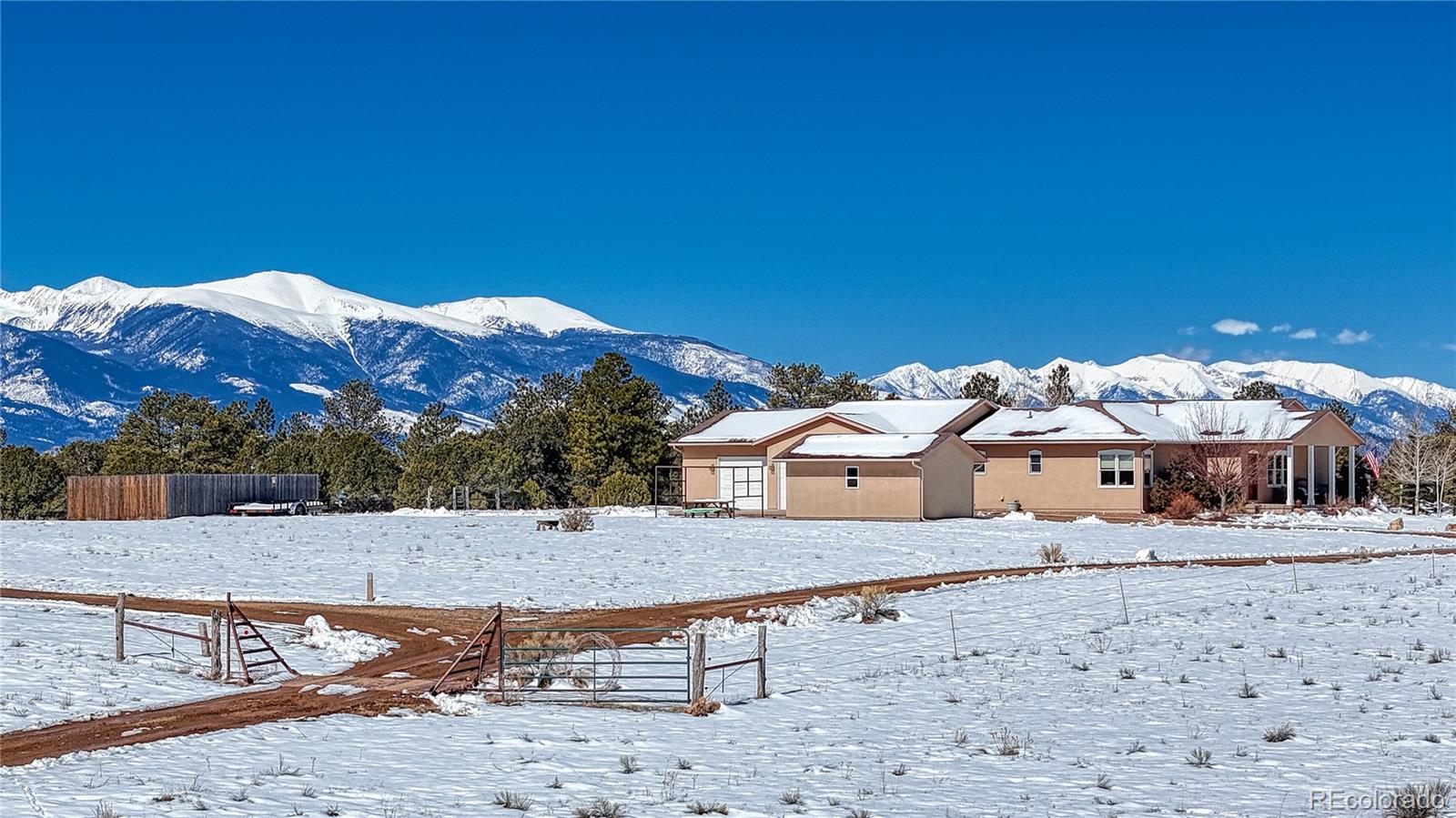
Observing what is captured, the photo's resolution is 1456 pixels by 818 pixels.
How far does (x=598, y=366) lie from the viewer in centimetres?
7169

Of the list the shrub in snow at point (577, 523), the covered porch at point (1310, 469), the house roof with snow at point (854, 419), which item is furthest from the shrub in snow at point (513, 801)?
the covered porch at point (1310, 469)

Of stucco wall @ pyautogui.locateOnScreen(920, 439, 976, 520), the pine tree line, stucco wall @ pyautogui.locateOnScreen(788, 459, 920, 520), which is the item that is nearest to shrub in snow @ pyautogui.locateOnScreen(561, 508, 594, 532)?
stucco wall @ pyautogui.locateOnScreen(788, 459, 920, 520)

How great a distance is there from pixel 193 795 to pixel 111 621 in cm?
1318

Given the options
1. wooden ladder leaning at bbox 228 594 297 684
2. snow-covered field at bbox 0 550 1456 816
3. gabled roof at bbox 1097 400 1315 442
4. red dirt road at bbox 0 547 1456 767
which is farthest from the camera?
gabled roof at bbox 1097 400 1315 442

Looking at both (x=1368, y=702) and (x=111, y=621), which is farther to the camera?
(x=111, y=621)

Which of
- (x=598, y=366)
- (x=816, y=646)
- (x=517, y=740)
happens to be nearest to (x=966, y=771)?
(x=517, y=740)

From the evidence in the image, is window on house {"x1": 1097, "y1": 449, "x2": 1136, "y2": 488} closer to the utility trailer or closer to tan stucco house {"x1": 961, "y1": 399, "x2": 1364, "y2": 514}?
tan stucco house {"x1": 961, "y1": 399, "x2": 1364, "y2": 514}

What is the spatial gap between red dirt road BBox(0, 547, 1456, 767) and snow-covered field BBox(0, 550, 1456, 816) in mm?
812

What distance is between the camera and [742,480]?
5644 centimetres

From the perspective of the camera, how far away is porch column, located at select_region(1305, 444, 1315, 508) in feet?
182

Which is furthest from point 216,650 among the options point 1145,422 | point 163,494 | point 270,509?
point 1145,422

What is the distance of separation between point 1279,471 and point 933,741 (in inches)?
1862

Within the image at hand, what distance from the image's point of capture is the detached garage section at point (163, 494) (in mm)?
55062

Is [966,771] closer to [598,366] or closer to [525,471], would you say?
[598,366]
